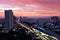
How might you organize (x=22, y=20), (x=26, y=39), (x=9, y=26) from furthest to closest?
(x=22, y=20)
(x=9, y=26)
(x=26, y=39)

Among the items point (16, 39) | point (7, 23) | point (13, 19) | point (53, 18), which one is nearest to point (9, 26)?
point (7, 23)

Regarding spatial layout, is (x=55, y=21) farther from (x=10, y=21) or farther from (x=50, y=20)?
(x=10, y=21)

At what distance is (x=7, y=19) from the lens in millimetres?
62125

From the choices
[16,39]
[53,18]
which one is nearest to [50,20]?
[53,18]

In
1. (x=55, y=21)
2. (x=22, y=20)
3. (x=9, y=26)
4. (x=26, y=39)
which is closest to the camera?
(x=26, y=39)

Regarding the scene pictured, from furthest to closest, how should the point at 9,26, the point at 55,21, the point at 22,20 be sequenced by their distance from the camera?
the point at 22,20
the point at 55,21
the point at 9,26

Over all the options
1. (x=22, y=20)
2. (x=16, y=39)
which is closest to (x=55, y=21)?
(x=22, y=20)

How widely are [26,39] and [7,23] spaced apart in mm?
30616

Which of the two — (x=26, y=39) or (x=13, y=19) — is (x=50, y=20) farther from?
(x=26, y=39)

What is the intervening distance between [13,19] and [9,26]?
604 centimetres

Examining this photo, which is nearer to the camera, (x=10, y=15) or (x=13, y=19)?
(x=10, y=15)

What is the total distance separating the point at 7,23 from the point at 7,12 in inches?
131

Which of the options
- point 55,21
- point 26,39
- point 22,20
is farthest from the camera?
point 22,20

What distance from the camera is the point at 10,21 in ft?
209
